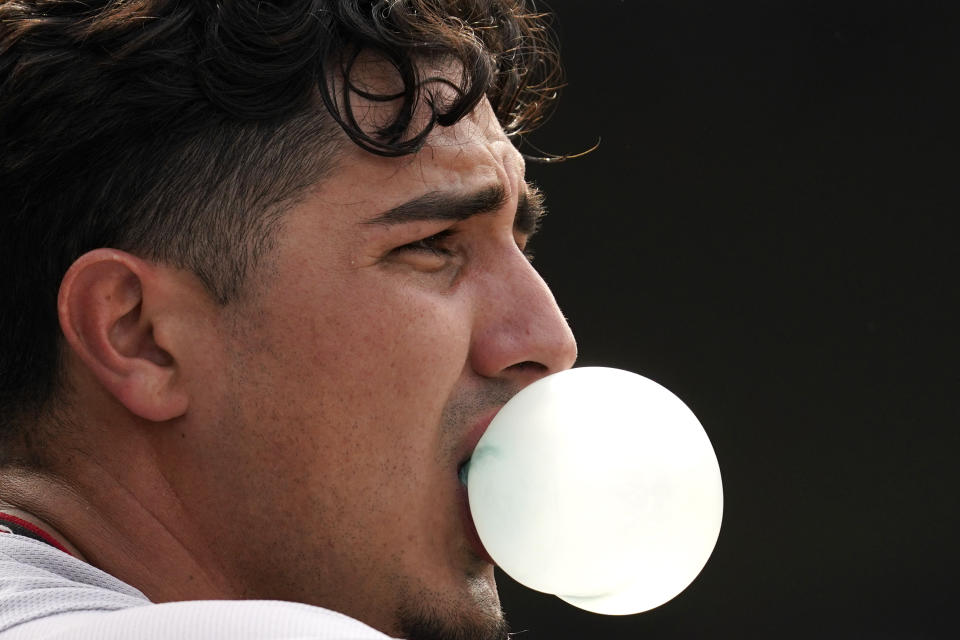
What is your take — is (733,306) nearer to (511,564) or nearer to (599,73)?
(599,73)

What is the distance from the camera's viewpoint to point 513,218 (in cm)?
145

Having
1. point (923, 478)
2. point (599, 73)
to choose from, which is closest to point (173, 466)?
point (599, 73)

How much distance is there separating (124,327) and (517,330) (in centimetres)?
44

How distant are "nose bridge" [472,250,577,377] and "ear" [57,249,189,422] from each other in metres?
0.34

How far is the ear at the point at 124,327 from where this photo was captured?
4.19ft

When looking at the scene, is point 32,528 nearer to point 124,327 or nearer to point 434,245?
point 124,327

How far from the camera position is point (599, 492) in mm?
1183

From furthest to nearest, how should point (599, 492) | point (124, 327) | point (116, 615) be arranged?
point (124, 327) → point (599, 492) → point (116, 615)

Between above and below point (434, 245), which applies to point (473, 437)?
below

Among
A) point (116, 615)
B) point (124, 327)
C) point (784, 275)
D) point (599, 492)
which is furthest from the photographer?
point (784, 275)

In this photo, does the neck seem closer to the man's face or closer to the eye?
the man's face

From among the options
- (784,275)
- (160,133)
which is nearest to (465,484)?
(160,133)

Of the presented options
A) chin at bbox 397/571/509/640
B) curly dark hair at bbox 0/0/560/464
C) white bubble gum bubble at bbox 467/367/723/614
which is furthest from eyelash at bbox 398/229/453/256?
chin at bbox 397/571/509/640

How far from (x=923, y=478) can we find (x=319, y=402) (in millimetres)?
2134
